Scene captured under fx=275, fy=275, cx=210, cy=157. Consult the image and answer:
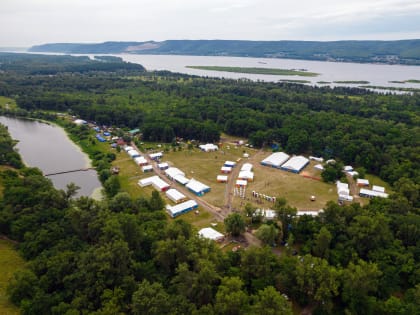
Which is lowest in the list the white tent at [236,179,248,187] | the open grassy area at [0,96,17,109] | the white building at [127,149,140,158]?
the white tent at [236,179,248,187]

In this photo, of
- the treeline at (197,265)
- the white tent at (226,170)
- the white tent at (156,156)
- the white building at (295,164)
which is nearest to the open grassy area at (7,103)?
the white tent at (156,156)

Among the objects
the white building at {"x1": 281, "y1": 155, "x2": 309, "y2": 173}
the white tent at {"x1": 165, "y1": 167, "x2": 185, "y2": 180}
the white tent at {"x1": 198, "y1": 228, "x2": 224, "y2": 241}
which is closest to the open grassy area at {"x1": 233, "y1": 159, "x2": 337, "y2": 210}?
the white building at {"x1": 281, "y1": 155, "x2": 309, "y2": 173}

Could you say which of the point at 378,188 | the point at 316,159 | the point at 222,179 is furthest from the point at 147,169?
the point at 378,188

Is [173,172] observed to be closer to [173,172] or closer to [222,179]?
[173,172]

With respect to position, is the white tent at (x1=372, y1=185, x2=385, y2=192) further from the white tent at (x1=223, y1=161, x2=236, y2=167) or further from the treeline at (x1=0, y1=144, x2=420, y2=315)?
the white tent at (x1=223, y1=161, x2=236, y2=167)

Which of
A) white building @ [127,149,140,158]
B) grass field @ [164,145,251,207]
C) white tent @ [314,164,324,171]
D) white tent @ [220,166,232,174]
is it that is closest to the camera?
grass field @ [164,145,251,207]

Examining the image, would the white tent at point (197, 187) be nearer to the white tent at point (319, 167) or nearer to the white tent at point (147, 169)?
the white tent at point (147, 169)
